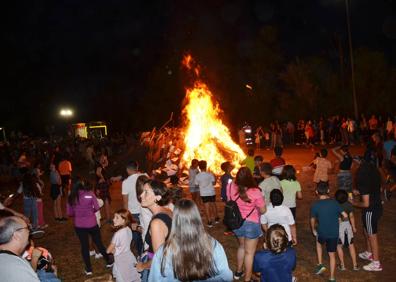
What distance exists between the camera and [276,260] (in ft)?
15.4

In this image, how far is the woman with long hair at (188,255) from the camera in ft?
11.4

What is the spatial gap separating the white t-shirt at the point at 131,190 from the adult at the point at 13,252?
4237 millimetres

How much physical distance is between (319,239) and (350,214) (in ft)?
3.63

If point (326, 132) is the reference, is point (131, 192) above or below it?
below

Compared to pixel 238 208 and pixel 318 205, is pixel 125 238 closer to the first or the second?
pixel 238 208

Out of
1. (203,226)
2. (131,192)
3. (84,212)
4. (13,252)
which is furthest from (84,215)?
(203,226)

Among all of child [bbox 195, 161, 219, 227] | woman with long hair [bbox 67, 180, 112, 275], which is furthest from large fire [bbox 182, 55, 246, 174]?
woman with long hair [bbox 67, 180, 112, 275]

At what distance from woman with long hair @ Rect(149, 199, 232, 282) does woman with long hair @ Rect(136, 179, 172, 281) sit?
0.52 m

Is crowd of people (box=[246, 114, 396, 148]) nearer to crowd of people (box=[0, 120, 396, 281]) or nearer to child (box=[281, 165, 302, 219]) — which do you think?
crowd of people (box=[0, 120, 396, 281])

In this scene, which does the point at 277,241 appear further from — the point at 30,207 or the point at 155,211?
the point at 30,207

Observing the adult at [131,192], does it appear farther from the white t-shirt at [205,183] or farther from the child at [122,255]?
the white t-shirt at [205,183]

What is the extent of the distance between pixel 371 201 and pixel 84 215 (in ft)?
16.9

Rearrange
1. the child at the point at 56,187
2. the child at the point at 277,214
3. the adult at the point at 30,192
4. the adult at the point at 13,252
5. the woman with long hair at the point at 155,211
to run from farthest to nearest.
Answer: the child at the point at 56,187
the adult at the point at 30,192
the child at the point at 277,214
the woman with long hair at the point at 155,211
the adult at the point at 13,252

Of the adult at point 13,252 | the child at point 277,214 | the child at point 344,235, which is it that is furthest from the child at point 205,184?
the adult at point 13,252
